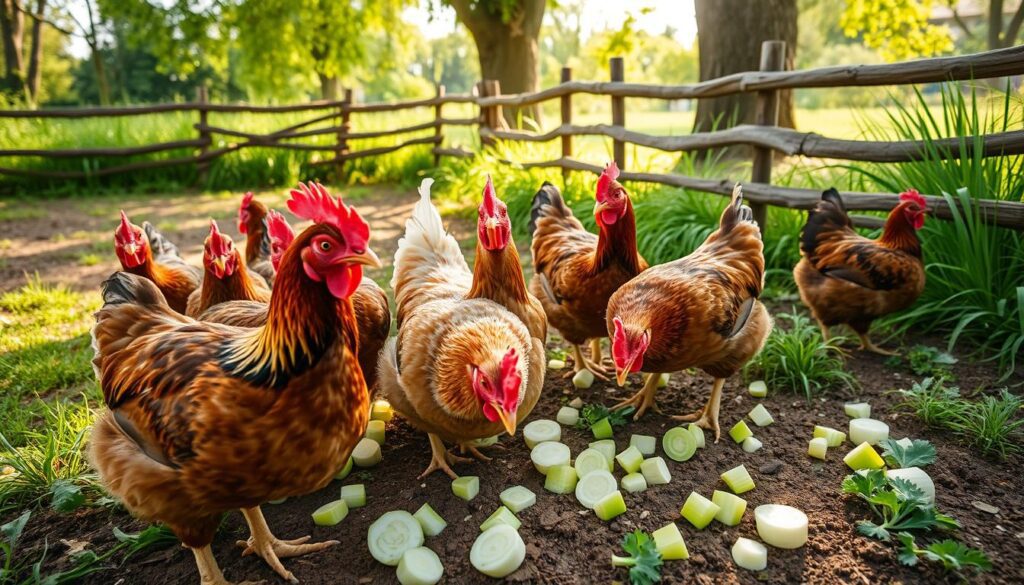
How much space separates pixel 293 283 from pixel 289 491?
71 cm

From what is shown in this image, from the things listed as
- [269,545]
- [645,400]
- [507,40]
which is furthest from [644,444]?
[507,40]

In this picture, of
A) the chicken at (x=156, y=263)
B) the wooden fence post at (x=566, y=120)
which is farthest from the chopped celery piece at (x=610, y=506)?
the wooden fence post at (x=566, y=120)

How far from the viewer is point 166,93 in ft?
123

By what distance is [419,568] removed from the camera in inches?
74.7

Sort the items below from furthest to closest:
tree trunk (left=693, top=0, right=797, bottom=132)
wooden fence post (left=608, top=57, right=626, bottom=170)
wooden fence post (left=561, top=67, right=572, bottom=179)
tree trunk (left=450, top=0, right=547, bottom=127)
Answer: tree trunk (left=450, top=0, right=547, bottom=127) < tree trunk (left=693, top=0, right=797, bottom=132) < wooden fence post (left=561, top=67, right=572, bottom=179) < wooden fence post (left=608, top=57, right=626, bottom=170)

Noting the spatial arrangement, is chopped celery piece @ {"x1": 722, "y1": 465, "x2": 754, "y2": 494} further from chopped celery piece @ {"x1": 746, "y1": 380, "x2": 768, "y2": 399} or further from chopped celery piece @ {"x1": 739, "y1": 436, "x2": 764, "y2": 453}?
chopped celery piece @ {"x1": 746, "y1": 380, "x2": 768, "y2": 399}

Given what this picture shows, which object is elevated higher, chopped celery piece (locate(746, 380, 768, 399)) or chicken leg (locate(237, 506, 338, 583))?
chopped celery piece (locate(746, 380, 768, 399))

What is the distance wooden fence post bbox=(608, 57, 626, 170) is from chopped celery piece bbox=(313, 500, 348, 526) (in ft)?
16.4

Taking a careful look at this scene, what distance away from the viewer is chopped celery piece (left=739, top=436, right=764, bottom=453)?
2.66 m

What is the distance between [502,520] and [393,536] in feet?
1.42

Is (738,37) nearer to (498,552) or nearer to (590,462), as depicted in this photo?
(590,462)

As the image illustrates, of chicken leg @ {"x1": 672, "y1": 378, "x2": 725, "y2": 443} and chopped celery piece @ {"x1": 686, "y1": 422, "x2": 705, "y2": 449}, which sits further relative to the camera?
chicken leg @ {"x1": 672, "y1": 378, "x2": 725, "y2": 443}

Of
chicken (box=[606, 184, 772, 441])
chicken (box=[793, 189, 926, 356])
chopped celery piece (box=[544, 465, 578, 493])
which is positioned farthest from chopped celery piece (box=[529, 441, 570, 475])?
chicken (box=[793, 189, 926, 356])

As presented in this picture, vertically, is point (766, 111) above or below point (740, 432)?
above
